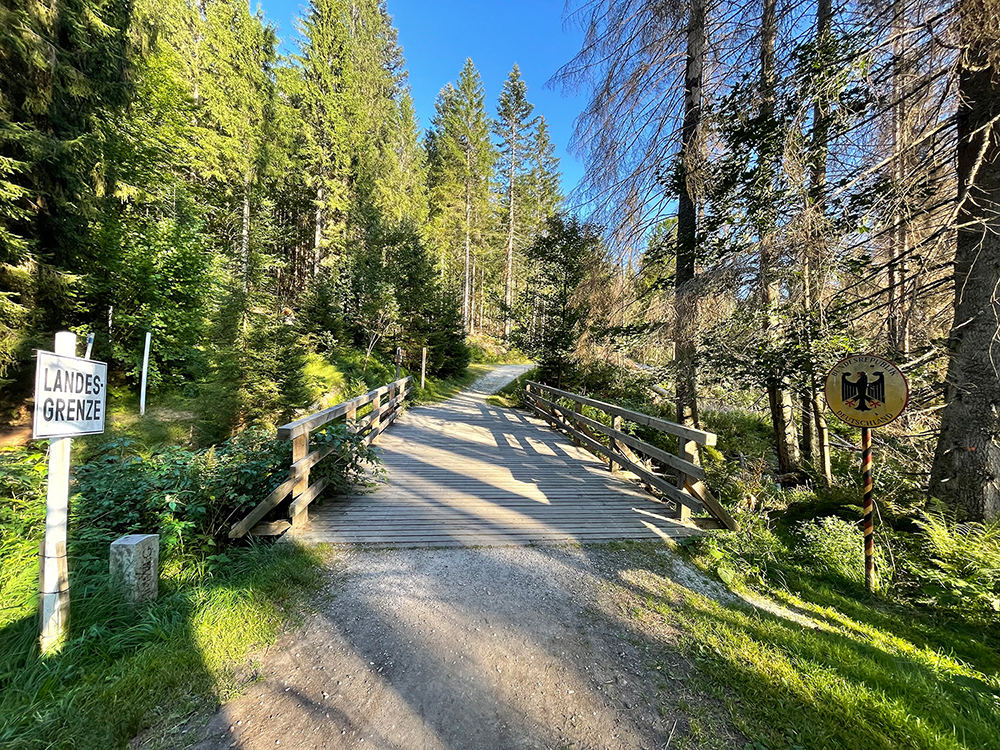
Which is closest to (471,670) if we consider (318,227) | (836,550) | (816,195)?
(836,550)

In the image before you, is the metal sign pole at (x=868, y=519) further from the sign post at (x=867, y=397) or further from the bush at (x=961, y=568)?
the bush at (x=961, y=568)

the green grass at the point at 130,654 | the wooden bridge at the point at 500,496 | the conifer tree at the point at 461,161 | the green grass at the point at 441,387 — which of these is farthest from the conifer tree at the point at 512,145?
the green grass at the point at 130,654

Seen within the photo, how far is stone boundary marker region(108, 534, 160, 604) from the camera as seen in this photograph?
7.14ft

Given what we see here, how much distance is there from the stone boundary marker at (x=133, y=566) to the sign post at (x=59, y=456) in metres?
0.21

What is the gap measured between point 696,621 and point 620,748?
1193mm

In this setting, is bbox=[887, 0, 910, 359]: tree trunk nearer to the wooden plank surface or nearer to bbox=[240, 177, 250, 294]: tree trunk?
the wooden plank surface

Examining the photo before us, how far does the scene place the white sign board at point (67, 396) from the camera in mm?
1722

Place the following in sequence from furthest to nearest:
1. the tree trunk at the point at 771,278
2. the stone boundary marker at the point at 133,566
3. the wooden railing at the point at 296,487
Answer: the tree trunk at the point at 771,278, the wooden railing at the point at 296,487, the stone boundary marker at the point at 133,566

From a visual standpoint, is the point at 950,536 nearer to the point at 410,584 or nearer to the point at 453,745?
the point at 453,745

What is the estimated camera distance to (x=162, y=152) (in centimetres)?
980

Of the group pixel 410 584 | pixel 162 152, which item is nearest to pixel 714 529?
pixel 410 584

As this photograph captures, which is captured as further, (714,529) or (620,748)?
(714,529)

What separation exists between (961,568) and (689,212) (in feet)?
15.7

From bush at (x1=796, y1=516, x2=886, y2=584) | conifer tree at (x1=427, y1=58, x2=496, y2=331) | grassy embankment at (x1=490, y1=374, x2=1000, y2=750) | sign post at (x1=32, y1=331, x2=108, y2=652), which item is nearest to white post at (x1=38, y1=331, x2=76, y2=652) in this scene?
sign post at (x1=32, y1=331, x2=108, y2=652)
